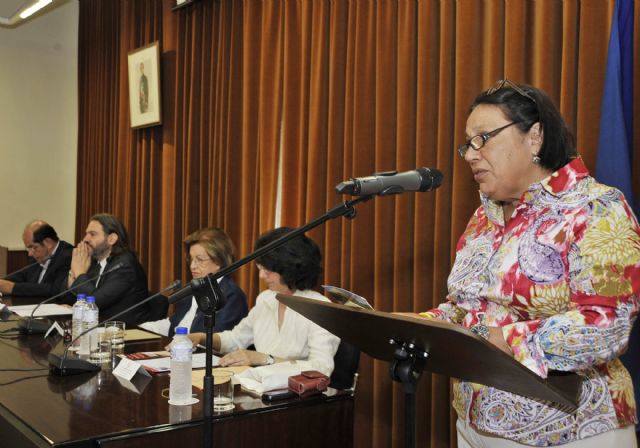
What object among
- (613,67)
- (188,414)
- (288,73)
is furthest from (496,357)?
(288,73)

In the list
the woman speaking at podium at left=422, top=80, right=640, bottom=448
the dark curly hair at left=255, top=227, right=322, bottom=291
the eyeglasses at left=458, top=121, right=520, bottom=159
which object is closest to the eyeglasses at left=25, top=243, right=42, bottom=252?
the dark curly hair at left=255, top=227, right=322, bottom=291

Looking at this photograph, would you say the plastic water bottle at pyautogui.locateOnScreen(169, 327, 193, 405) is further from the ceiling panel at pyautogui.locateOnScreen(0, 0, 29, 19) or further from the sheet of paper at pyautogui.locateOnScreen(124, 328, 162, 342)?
the ceiling panel at pyautogui.locateOnScreen(0, 0, 29, 19)

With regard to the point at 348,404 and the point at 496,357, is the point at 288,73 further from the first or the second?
the point at 496,357

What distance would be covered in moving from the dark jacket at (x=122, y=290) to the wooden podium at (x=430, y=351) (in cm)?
274

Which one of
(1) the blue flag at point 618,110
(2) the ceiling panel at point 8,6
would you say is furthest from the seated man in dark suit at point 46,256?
(1) the blue flag at point 618,110

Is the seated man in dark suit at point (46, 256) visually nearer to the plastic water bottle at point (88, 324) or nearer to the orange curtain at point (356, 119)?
the orange curtain at point (356, 119)

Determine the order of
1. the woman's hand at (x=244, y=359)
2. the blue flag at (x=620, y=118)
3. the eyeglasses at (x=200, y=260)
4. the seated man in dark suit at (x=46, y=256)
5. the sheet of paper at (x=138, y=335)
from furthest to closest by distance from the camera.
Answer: the seated man in dark suit at (x=46, y=256)
the eyeglasses at (x=200, y=260)
the sheet of paper at (x=138, y=335)
the woman's hand at (x=244, y=359)
the blue flag at (x=620, y=118)

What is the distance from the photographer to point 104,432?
178 cm

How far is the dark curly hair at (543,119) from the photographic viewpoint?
5.27ft

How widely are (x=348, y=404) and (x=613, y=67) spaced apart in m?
1.39

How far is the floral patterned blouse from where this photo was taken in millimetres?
1359

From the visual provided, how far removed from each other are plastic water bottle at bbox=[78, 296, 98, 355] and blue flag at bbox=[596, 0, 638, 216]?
1.92 meters

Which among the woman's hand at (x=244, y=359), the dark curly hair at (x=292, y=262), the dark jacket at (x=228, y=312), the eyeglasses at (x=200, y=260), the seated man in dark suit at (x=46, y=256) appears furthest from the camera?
the seated man in dark suit at (x=46, y=256)

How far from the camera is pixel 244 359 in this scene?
2449mm
